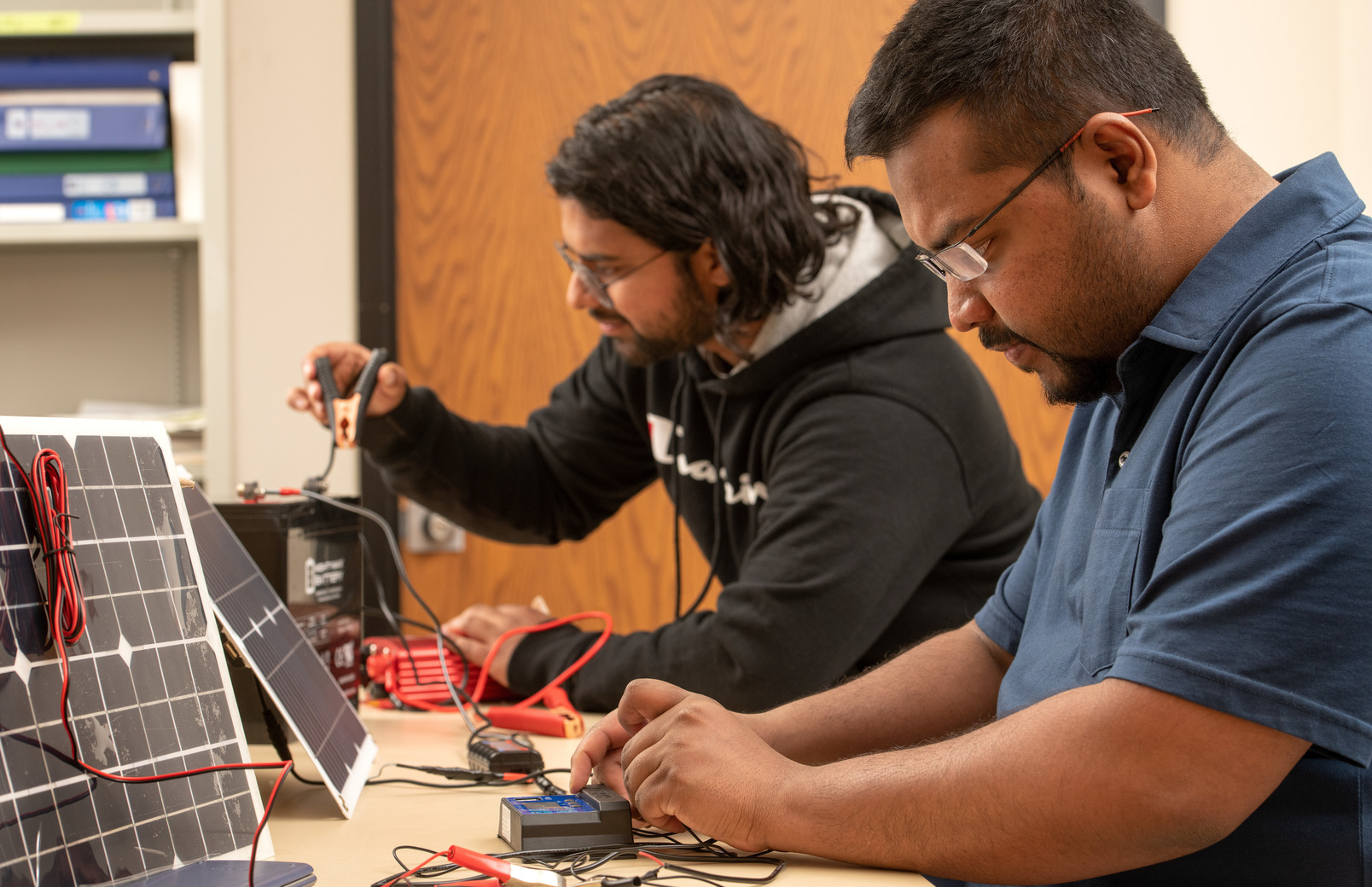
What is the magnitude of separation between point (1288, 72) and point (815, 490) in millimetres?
1497

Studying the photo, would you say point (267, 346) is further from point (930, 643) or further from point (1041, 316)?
point (1041, 316)

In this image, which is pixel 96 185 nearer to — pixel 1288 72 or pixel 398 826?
pixel 398 826

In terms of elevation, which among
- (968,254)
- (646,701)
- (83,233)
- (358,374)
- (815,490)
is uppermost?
(83,233)

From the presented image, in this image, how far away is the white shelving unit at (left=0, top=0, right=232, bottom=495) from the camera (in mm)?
1973

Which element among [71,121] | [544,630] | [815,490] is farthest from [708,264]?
[71,121]

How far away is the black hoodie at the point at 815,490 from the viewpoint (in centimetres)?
124

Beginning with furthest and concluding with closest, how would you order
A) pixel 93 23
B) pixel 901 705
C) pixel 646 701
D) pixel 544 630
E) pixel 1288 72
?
pixel 1288 72 → pixel 93 23 → pixel 544 630 → pixel 901 705 → pixel 646 701

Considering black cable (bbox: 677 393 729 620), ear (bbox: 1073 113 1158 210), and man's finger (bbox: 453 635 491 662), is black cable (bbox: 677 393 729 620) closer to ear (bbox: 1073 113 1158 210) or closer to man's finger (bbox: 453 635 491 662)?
man's finger (bbox: 453 635 491 662)

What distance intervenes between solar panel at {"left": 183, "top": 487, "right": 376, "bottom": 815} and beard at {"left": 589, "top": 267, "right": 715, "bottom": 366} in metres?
0.74

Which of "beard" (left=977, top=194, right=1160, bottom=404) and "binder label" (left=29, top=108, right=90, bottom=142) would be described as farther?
"binder label" (left=29, top=108, right=90, bottom=142)

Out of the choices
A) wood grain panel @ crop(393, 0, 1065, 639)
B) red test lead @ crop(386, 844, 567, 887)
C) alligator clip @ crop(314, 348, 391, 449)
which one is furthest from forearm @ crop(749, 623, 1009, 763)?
wood grain panel @ crop(393, 0, 1065, 639)

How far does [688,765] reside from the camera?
2.60 ft

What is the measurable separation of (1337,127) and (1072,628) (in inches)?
62.6

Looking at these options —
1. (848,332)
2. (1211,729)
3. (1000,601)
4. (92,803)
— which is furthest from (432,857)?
(848,332)
